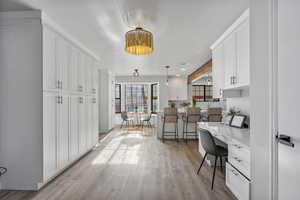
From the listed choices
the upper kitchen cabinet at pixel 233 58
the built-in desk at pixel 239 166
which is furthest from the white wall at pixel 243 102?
the built-in desk at pixel 239 166

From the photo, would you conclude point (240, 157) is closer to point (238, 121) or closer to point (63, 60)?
point (238, 121)

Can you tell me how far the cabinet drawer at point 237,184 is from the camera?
1.75 meters

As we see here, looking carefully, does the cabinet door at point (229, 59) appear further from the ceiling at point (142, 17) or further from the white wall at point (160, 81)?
the white wall at point (160, 81)

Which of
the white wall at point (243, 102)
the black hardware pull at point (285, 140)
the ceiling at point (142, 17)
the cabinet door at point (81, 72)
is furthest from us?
the cabinet door at point (81, 72)

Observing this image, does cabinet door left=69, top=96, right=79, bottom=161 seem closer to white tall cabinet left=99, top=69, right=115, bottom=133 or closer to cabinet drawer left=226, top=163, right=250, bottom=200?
cabinet drawer left=226, top=163, right=250, bottom=200

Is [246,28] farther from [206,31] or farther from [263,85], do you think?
[263,85]

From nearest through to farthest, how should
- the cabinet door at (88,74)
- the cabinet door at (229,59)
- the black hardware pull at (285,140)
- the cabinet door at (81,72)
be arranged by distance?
the black hardware pull at (285,140)
the cabinet door at (229,59)
the cabinet door at (81,72)
the cabinet door at (88,74)

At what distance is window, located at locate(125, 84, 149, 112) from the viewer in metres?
8.46

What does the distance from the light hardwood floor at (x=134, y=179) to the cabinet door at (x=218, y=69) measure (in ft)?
4.91

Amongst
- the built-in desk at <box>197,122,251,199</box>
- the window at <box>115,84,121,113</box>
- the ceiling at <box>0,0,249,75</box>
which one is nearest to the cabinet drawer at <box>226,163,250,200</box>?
the built-in desk at <box>197,122,251,199</box>

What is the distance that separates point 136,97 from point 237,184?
6.87 m

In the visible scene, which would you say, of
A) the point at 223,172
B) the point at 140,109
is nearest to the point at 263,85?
the point at 223,172

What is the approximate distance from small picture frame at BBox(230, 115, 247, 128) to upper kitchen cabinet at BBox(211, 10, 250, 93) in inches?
19.5

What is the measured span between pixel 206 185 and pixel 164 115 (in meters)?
2.80
